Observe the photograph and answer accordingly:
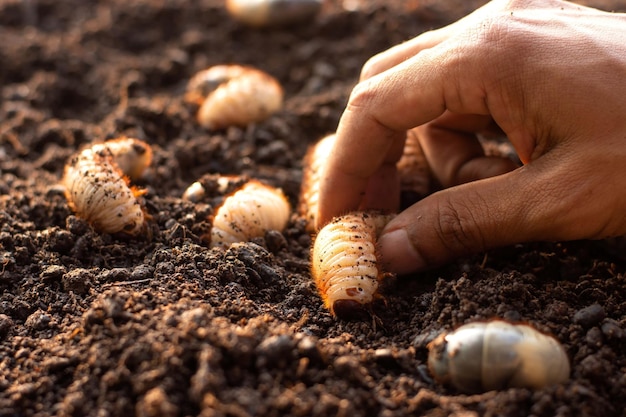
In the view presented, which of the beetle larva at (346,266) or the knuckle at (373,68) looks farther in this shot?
the knuckle at (373,68)

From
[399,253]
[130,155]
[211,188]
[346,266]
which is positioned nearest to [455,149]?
[399,253]

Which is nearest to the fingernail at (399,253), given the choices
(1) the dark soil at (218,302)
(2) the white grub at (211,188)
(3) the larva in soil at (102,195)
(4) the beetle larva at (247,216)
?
(1) the dark soil at (218,302)

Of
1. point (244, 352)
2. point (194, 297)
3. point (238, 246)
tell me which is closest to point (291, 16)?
point (238, 246)

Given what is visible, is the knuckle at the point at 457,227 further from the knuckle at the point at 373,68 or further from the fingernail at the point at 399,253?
the knuckle at the point at 373,68

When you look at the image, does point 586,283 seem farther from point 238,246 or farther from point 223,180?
point 223,180

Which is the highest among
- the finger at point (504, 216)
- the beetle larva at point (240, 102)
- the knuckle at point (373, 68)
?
the beetle larva at point (240, 102)

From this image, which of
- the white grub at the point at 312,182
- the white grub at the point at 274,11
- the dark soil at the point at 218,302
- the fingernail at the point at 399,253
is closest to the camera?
the dark soil at the point at 218,302

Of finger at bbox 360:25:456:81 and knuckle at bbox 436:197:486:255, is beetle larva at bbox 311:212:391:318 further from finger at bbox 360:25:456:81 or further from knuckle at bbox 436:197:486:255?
finger at bbox 360:25:456:81
